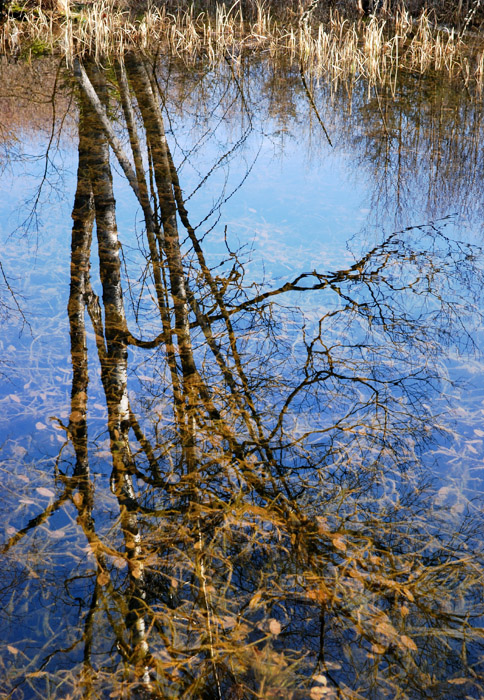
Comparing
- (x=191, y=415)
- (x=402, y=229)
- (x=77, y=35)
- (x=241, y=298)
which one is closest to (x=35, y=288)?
(x=241, y=298)

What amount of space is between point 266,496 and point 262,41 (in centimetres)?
615

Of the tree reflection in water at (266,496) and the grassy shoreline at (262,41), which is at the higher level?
the grassy shoreline at (262,41)

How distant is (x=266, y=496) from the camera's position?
1957 mm

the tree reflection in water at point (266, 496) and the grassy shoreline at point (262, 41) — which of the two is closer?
the tree reflection in water at point (266, 496)

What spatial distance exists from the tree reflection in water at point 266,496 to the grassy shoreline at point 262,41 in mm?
3225

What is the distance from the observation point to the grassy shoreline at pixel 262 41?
5.62 m

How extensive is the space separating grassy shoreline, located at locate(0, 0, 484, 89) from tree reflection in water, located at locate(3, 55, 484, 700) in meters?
3.23

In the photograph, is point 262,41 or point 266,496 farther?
point 262,41

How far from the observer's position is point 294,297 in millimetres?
3043

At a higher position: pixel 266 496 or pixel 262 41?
pixel 262 41

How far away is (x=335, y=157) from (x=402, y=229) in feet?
3.96

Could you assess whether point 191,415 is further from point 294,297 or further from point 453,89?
point 453,89

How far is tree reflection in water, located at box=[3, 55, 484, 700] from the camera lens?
58.0 inches

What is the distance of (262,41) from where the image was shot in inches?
257
